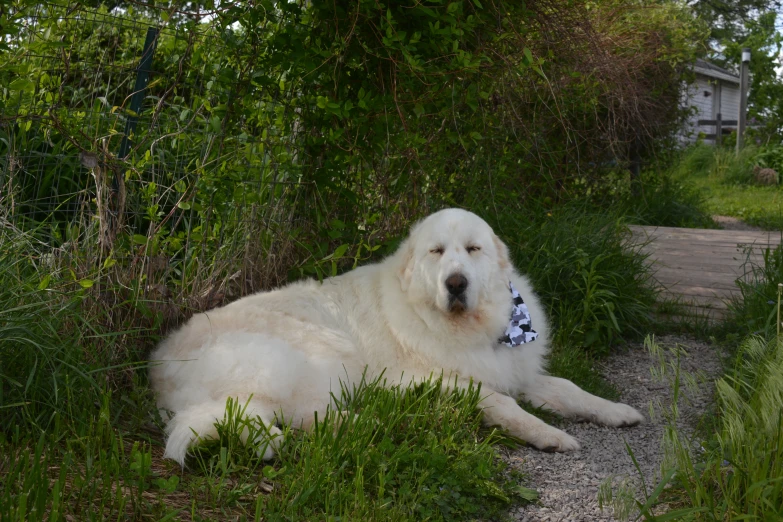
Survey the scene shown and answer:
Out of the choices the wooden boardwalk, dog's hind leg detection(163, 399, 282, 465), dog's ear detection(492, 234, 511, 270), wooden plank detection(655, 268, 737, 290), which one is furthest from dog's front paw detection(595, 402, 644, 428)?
wooden plank detection(655, 268, 737, 290)

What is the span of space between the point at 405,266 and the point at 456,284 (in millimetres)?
445

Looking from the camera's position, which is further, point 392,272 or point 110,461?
point 392,272

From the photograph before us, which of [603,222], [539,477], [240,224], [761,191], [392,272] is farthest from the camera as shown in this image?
[761,191]

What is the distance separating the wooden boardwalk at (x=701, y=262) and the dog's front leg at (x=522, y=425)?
2455 millimetres

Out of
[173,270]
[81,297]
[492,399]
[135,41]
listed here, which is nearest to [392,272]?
[492,399]

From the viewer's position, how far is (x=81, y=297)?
3.29m

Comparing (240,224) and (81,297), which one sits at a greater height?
(240,224)

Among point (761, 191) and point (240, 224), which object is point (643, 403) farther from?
point (761, 191)

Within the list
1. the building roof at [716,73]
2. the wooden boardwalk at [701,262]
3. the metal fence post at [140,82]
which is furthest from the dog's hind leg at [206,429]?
the building roof at [716,73]

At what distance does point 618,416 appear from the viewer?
3.79m

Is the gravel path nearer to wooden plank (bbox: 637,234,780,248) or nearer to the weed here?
the weed

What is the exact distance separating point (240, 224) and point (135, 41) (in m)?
1.37

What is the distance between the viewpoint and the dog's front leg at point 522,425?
3434mm

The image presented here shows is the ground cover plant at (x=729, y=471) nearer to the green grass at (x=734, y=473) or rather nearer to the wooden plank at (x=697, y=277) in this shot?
the green grass at (x=734, y=473)
